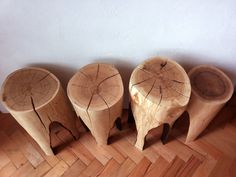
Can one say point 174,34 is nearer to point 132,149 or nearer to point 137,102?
point 137,102

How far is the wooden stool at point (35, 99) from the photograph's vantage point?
0.83 m

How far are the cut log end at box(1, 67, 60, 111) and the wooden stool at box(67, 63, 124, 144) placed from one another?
3.7 inches

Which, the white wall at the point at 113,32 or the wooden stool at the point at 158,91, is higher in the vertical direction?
the white wall at the point at 113,32

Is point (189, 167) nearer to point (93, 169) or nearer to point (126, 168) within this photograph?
point (126, 168)

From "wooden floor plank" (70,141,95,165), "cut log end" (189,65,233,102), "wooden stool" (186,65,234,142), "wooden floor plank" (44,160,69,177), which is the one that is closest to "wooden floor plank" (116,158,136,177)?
"wooden floor plank" (70,141,95,165)

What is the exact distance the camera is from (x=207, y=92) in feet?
2.94

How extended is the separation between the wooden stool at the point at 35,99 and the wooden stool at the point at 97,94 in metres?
0.08

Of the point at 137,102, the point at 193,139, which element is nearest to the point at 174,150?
the point at 193,139

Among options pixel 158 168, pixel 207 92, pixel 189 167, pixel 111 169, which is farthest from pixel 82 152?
pixel 207 92

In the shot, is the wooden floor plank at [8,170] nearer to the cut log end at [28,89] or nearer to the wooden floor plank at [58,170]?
the wooden floor plank at [58,170]

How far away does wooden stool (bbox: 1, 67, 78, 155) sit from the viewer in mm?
831

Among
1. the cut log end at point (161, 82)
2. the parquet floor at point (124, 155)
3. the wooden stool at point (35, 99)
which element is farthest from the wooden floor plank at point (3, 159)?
the cut log end at point (161, 82)

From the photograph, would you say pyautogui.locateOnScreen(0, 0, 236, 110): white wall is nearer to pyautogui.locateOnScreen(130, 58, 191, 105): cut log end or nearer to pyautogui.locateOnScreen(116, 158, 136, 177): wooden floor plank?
pyautogui.locateOnScreen(130, 58, 191, 105): cut log end

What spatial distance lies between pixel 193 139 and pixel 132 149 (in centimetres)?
33
